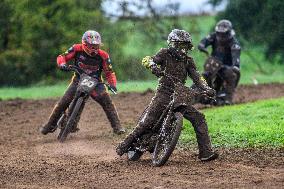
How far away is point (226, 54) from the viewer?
848 inches

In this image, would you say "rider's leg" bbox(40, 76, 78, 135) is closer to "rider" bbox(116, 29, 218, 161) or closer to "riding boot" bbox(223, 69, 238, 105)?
"rider" bbox(116, 29, 218, 161)

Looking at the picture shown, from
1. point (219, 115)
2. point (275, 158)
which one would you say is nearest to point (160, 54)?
point (275, 158)

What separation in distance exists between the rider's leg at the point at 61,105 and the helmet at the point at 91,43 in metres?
0.65

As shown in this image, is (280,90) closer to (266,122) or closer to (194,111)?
(266,122)

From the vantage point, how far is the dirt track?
35.8 ft

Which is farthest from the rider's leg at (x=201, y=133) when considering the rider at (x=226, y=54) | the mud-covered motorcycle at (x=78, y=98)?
the rider at (x=226, y=54)

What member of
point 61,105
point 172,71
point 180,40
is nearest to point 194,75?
point 172,71

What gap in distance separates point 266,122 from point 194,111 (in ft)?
13.1

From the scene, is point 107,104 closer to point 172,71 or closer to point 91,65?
point 91,65

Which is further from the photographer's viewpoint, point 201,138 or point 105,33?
point 105,33

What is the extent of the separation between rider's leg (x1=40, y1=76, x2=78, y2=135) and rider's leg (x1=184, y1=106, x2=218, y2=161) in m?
4.78

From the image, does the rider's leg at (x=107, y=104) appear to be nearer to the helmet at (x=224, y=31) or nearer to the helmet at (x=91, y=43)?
the helmet at (x=91, y=43)

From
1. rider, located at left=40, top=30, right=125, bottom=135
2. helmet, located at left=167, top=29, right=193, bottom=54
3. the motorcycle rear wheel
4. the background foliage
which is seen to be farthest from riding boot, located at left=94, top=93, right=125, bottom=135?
the background foliage

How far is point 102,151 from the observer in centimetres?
1501
